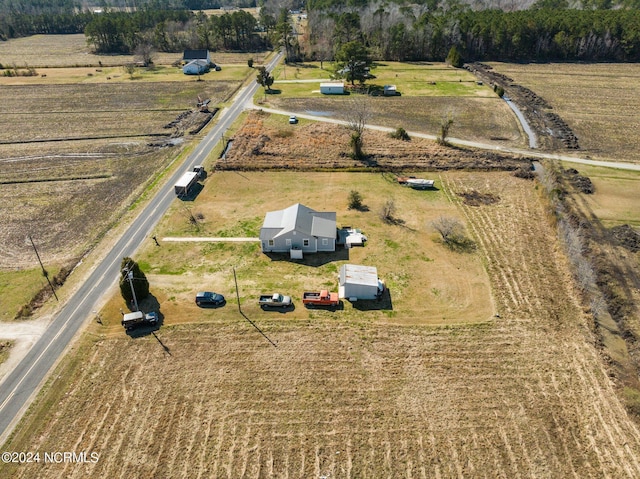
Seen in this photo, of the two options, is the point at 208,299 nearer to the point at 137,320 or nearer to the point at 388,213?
the point at 137,320

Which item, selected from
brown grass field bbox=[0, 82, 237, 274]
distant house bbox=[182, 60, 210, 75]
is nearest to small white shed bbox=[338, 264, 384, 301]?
brown grass field bbox=[0, 82, 237, 274]

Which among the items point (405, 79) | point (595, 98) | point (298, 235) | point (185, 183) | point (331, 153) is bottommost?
point (298, 235)

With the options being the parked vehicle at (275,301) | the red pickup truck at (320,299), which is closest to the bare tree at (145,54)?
the parked vehicle at (275,301)

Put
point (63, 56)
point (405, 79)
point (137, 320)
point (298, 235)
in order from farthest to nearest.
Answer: point (63, 56) < point (405, 79) < point (298, 235) < point (137, 320)

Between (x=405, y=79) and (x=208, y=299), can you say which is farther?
(x=405, y=79)

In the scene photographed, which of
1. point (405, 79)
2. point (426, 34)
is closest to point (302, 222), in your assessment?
point (405, 79)

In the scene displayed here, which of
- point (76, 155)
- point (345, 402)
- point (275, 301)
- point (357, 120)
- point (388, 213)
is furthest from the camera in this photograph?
point (357, 120)

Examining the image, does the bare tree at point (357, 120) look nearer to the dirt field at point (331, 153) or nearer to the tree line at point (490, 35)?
the dirt field at point (331, 153)
